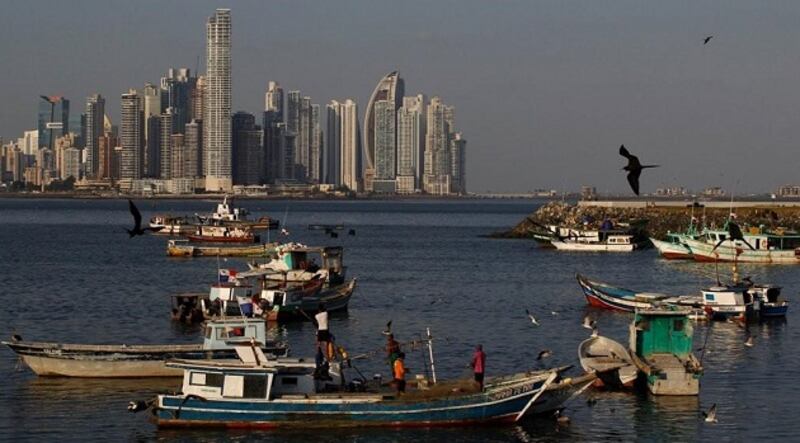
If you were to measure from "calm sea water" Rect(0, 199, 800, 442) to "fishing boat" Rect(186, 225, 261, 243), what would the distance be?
1084 cm

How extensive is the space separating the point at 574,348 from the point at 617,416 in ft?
38.7

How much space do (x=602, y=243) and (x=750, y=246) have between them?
23.5 m

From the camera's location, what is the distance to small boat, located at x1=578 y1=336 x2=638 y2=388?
38.3 m

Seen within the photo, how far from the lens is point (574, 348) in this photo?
47656 mm

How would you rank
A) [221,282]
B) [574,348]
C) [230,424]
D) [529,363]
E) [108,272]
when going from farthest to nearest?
[108,272] < [221,282] < [574,348] < [529,363] < [230,424]

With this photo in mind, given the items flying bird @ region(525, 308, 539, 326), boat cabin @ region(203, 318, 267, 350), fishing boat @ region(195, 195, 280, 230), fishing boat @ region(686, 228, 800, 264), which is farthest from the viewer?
fishing boat @ region(195, 195, 280, 230)

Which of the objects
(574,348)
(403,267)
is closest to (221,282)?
(574,348)

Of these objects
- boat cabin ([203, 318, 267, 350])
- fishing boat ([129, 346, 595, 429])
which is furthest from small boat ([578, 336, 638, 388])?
boat cabin ([203, 318, 267, 350])

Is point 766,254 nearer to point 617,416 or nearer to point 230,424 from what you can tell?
point 617,416

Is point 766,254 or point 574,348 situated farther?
point 766,254

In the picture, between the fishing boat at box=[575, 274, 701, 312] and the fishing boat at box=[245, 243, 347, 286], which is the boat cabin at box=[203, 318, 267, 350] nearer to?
the fishing boat at box=[575, 274, 701, 312]

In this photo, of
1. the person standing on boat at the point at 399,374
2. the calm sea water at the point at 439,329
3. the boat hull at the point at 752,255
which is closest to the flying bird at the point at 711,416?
the calm sea water at the point at 439,329

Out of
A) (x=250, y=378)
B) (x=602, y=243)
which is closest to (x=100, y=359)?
(x=250, y=378)

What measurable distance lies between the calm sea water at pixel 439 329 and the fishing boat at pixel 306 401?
32 centimetres
